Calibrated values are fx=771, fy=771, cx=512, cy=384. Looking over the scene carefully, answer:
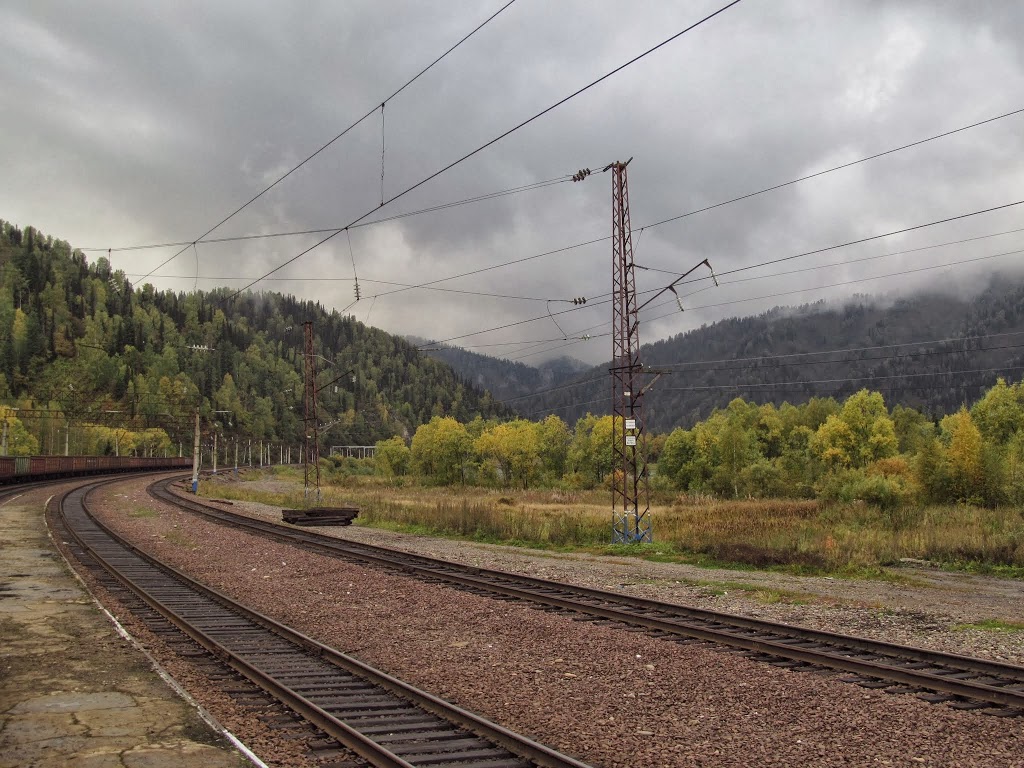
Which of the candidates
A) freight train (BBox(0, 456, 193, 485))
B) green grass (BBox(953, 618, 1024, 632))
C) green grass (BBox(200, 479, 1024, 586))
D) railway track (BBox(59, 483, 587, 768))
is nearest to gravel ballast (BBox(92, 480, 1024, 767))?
railway track (BBox(59, 483, 587, 768))

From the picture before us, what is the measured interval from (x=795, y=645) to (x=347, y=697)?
256 inches

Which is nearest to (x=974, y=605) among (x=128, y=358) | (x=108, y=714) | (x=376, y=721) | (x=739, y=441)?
(x=376, y=721)

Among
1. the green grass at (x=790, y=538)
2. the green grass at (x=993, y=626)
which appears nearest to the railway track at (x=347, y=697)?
the green grass at (x=993, y=626)

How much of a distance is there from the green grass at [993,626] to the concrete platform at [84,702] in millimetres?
12486

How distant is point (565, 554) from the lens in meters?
26.4

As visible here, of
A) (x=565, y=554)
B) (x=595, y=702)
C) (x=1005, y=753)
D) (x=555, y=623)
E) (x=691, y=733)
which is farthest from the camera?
(x=565, y=554)

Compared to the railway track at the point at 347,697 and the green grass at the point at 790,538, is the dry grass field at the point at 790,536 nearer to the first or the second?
the green grass at the point at 790,538

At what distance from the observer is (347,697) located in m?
8.99

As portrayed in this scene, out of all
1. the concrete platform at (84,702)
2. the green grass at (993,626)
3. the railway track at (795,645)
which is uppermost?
the concrete platform at (84,702)

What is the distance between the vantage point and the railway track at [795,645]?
29.8ft

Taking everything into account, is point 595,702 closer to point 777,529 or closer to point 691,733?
point 691,733

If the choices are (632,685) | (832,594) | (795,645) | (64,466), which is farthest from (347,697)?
(64,466)

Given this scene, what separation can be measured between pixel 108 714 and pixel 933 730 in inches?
334

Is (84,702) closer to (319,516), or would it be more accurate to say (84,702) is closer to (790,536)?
(790,536)
